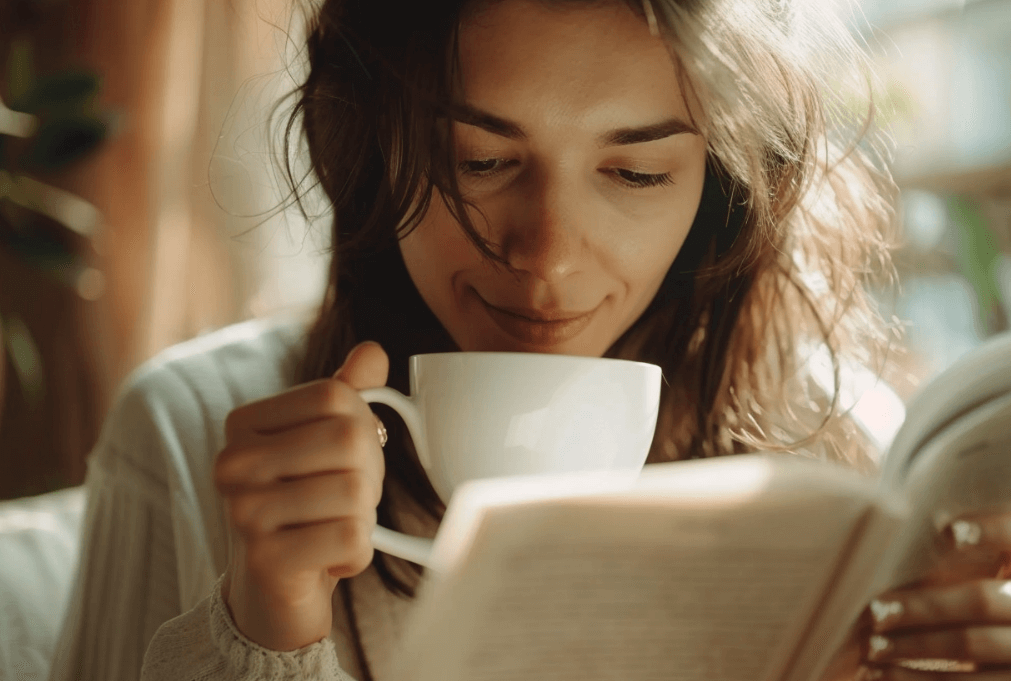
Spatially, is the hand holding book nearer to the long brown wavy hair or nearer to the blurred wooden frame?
the long brown wavy hair

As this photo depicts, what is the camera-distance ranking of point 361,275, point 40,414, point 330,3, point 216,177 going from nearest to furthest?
point 330,3, point 361,275, point 40,414, point 216,177

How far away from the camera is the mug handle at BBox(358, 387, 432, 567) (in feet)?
1.92

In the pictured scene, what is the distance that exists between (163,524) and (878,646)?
2.63 feet

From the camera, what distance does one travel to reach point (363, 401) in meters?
0.59

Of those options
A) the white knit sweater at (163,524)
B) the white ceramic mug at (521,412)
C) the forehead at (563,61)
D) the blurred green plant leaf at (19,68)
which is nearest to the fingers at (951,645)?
the white ceramic mug at (521,412)

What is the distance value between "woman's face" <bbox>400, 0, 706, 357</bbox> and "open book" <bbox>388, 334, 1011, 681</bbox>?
303mm

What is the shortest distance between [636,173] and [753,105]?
0.41ft

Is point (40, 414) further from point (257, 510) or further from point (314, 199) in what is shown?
point (257, 510)

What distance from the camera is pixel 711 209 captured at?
99cm

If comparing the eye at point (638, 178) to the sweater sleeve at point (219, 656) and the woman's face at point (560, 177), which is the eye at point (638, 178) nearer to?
the woman's face at point (560, 177)

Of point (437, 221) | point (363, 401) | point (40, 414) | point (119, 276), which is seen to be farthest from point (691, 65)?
point (40, 414)

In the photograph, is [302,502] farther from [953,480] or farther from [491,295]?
[953,480]

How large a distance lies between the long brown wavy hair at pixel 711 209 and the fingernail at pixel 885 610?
400mm

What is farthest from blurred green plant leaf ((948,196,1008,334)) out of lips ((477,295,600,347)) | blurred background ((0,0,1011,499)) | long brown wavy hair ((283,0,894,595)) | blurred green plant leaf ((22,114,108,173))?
blurred green plant leaf ((22,114,108,173))
